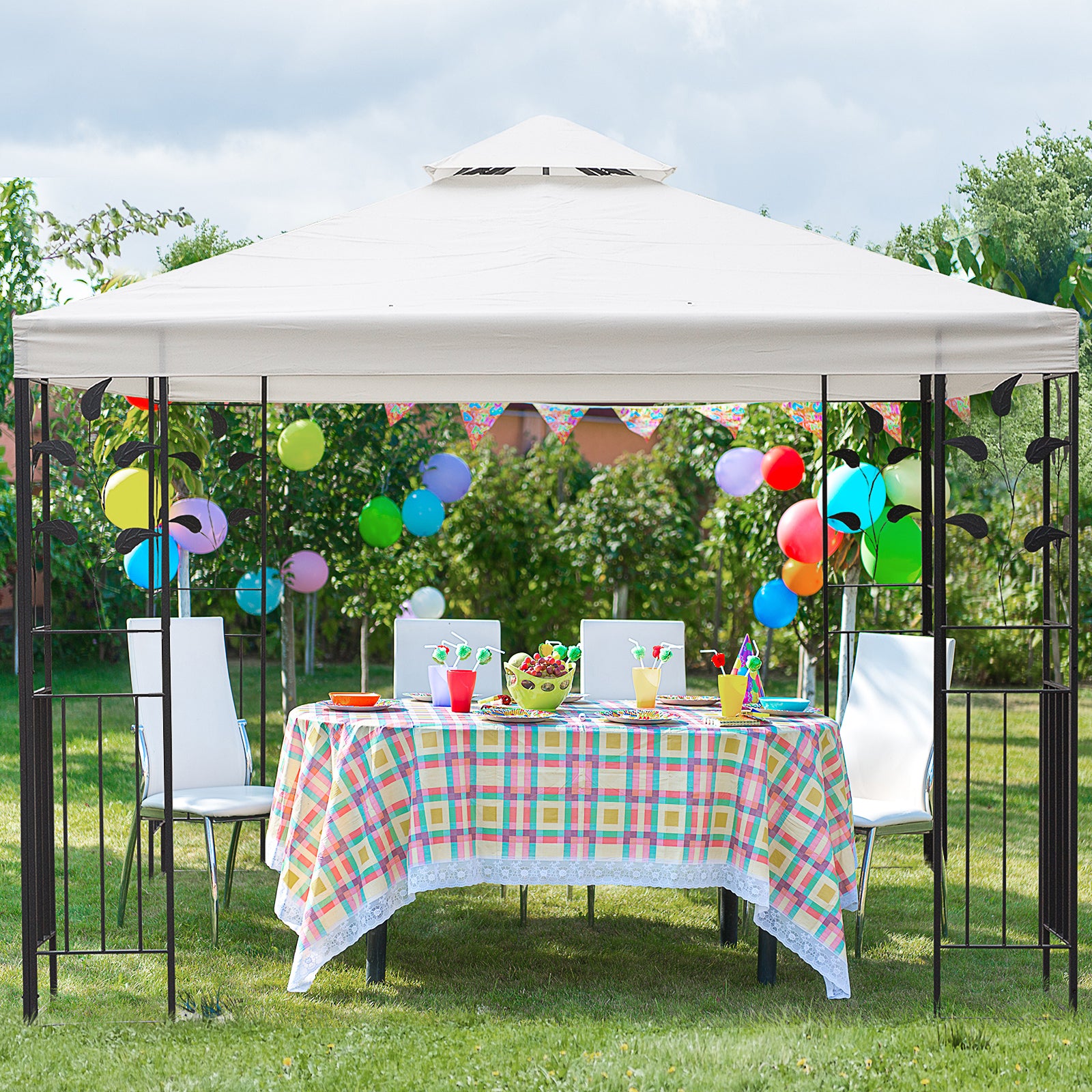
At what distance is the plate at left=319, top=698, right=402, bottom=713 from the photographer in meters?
3.37

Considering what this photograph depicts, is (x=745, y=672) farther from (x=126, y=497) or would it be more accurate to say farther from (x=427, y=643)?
(x=126, y=497)

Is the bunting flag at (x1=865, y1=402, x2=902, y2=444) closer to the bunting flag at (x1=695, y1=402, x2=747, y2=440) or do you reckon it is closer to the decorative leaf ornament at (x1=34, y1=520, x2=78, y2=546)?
the bunting flag at (x1=695, y1=402, x2=747, y2=440)

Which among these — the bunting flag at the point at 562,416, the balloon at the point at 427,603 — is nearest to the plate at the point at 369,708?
the bunting flag at the point at 562,416

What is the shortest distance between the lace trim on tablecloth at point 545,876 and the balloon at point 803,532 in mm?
2690

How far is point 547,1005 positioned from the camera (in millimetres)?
3145

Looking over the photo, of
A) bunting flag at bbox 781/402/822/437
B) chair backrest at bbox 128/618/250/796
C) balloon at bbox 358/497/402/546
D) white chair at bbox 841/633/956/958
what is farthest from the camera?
balloon at bbox 358/497/402/546

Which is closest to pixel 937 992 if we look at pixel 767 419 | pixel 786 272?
pixel 786 272

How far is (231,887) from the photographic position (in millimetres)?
4270

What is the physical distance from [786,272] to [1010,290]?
4.11 meters

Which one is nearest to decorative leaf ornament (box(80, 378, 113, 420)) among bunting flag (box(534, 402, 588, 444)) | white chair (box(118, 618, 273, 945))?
white chair (box(118, 618, 273, 945))

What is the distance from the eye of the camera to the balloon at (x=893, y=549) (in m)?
5.32

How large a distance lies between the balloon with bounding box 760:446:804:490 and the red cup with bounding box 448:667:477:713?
2.94 metres

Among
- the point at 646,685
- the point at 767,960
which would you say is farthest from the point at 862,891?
the point at 646,685

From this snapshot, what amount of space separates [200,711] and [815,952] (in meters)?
2.18
